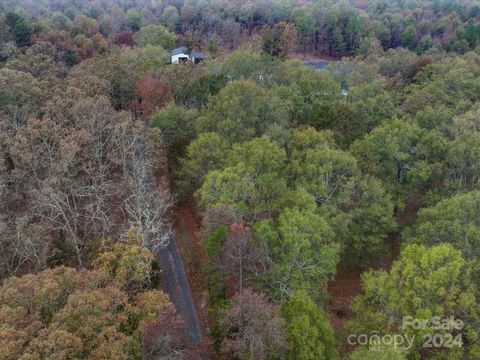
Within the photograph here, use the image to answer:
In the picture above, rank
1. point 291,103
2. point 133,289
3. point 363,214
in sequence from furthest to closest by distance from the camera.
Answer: point 291,103 < point 363,214 < point 133,289

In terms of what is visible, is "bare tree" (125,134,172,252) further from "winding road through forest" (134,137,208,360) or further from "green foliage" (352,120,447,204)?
"green foliage" (352,120,447,204)

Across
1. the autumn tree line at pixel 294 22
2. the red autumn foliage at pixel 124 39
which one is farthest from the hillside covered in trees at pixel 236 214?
the autumn tree line at pixel 294 22

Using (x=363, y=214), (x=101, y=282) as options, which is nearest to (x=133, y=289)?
(x=101, y=282)

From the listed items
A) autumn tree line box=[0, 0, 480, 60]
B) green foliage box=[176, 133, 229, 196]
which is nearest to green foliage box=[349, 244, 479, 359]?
green foliage box=[176, 133, 229, 196]

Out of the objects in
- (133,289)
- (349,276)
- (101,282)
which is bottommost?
(349,276)

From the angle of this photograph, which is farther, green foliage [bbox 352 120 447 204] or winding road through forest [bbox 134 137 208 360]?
green foliage [bbox 352 120 447 204]

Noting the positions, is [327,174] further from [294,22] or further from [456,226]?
[294,22]

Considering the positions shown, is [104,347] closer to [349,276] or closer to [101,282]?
[101,282]
